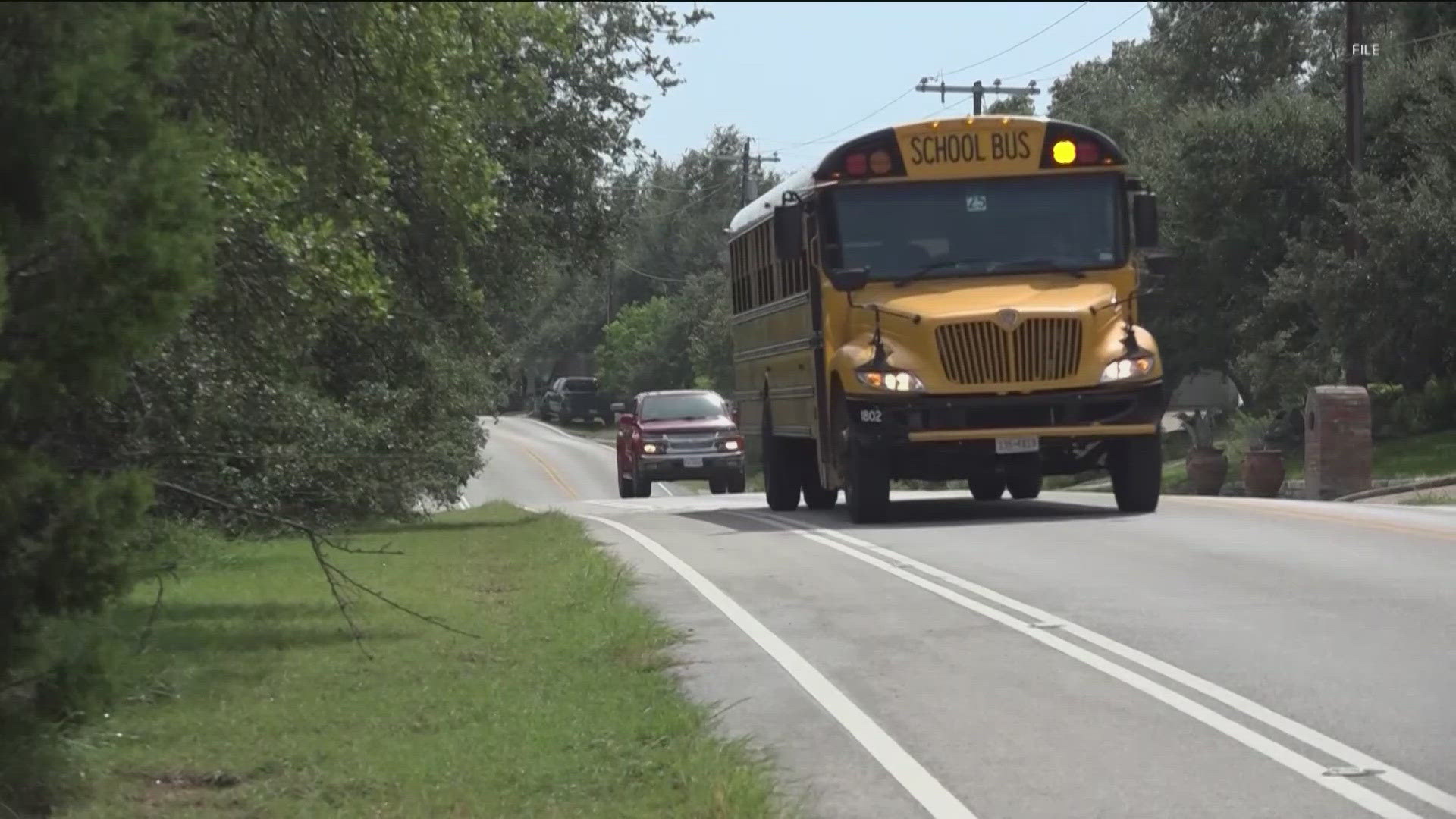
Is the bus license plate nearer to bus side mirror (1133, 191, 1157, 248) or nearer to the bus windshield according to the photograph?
the bus windshield

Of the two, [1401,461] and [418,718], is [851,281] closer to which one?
[418,718]

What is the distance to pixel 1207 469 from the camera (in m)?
34.8

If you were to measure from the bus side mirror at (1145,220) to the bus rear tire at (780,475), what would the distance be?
554 cm

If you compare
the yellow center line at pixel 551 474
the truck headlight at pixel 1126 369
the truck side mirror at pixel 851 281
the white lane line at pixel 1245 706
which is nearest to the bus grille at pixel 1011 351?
the truck headlight at pixel 1126 369

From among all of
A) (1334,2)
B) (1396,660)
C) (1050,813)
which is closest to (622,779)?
(1050,813)

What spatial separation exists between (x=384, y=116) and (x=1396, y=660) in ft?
17.3

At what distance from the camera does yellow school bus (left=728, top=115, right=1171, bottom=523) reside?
56.4 ft

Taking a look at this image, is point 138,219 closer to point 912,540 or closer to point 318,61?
point 318,61

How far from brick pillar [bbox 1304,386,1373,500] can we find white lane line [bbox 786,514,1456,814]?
15.4 metres

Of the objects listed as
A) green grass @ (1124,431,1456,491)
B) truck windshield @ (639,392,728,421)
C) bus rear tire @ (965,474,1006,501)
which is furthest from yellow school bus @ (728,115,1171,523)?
truck windshield @ (639,392,728,421)

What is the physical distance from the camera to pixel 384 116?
29.3 feet

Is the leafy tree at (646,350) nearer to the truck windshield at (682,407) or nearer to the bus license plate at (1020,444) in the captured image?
the truck windshield at (682,407)

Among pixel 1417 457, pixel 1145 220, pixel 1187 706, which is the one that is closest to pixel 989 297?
pixel 1145 220

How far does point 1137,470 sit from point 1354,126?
61.8 feet
